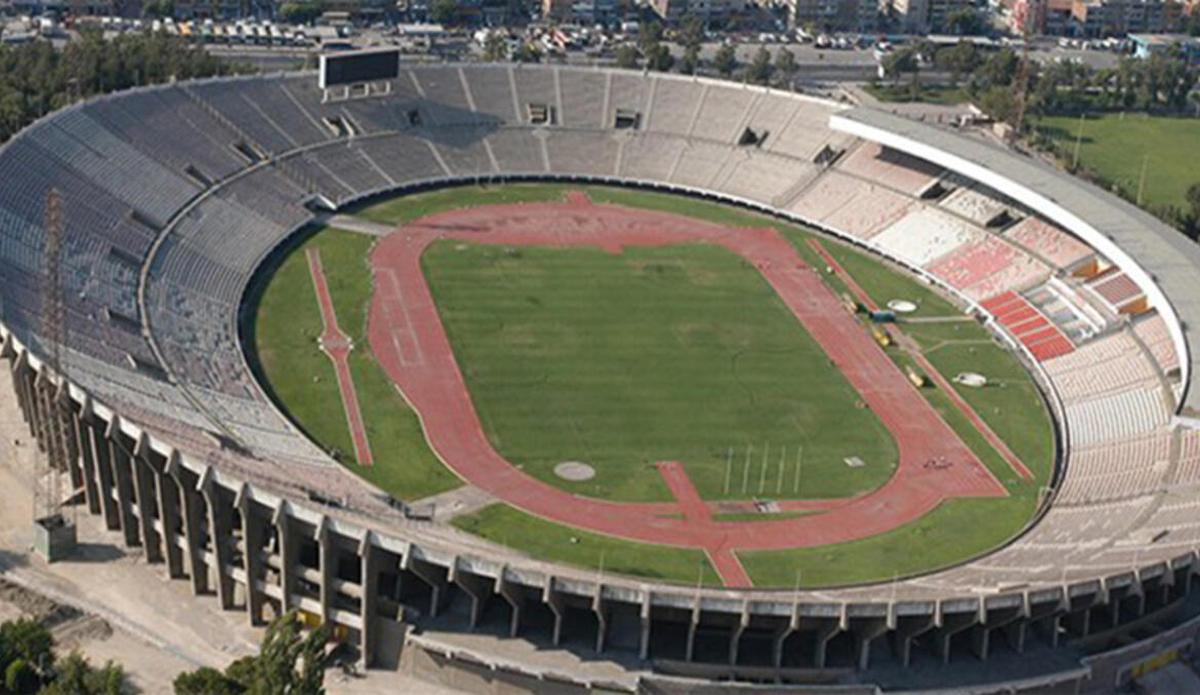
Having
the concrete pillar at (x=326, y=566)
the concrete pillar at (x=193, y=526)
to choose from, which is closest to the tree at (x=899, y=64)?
the concrete pillar at (x=193, y=526)

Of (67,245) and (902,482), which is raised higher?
(67,245)

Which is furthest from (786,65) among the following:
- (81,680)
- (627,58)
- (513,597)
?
(81,680)

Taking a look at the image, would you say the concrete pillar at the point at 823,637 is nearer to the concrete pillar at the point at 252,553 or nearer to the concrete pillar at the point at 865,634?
the concrete pillar at the point at 865,634

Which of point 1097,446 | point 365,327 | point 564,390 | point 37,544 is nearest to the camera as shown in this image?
point 37,544

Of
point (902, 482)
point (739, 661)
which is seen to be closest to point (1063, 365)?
point (902, 482)

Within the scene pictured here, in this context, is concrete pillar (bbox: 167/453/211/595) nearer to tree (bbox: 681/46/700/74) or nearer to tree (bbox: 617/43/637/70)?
tree (bbox: 617/43/637/70)

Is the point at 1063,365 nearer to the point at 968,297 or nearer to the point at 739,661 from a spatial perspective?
the point at 968,297

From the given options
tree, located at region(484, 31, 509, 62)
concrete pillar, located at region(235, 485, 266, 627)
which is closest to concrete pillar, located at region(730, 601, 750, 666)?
concrete pillar, located at region(235, 485, 266, 627)

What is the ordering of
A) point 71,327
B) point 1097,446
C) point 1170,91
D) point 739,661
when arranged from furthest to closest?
point 1170,91 → point 1097,446 → point 71,327 → point 739,661
